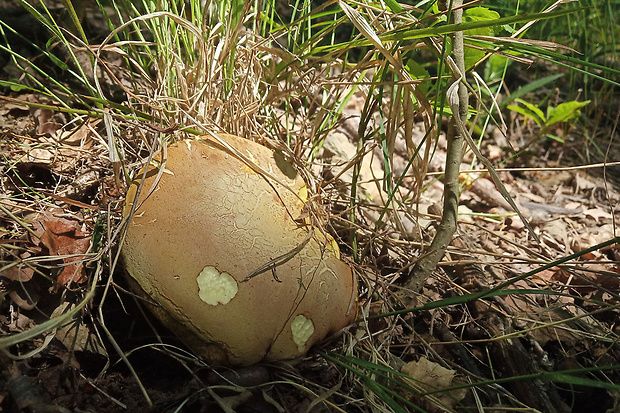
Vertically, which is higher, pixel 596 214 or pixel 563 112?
pixel 563 112

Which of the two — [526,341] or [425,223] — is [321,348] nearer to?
[526,341]

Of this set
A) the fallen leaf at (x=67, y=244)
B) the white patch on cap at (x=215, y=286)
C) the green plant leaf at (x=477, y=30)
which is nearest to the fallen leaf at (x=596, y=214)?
the green plant leaf at (x=477, y=30)

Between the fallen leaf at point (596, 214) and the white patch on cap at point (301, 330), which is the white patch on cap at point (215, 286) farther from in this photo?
the fallen leaf at point (596, 214)

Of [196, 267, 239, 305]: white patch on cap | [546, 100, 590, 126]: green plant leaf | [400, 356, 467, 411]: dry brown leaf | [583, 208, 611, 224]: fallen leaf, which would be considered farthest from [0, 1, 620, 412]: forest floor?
[546, 100, 590, 126]: green plant leaf

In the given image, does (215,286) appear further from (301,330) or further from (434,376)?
(434,376)

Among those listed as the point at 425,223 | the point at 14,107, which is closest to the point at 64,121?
the point at 14,107

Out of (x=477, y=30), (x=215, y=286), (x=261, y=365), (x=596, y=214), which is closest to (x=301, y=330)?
(x=261, y=365)
